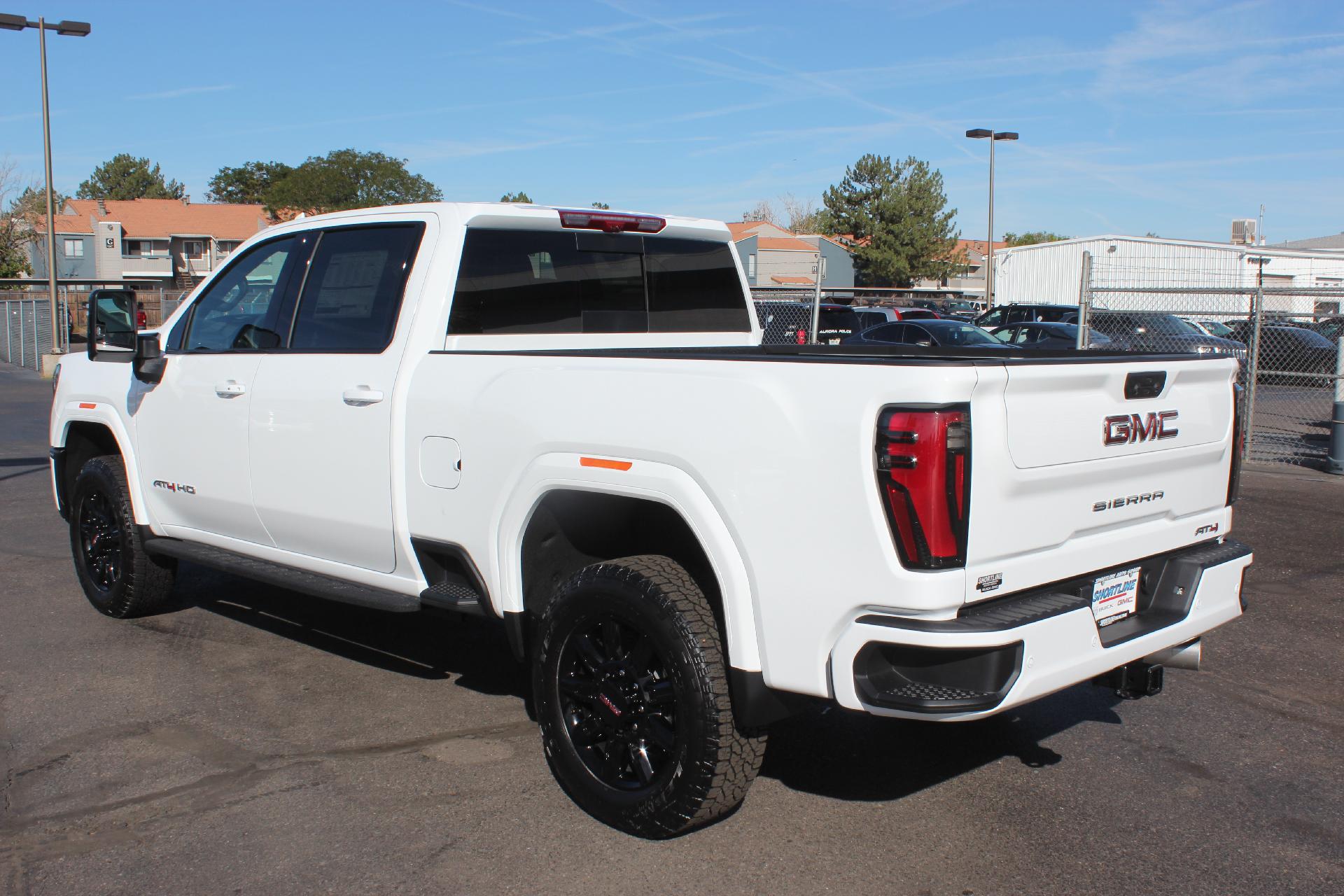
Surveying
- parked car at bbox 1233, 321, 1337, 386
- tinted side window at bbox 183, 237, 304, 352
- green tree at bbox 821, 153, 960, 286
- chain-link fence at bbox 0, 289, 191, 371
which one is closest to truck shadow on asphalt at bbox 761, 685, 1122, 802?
tinted side window at bbox 183, 237, 304, 352

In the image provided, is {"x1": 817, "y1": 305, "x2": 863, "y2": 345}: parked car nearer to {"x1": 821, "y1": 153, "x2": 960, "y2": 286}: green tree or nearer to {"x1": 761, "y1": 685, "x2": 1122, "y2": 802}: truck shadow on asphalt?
{"x1": 761, "y1": 685, "x2": 1122, "y2": 802}: truck shadow on asphalt

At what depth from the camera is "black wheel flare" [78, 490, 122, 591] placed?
625 centimetres

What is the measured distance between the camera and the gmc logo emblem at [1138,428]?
3451 millimetres

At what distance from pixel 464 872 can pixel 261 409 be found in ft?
7.86

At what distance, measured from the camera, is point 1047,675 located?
3.25 meters

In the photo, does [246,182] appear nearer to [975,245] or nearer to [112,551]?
[975,245]

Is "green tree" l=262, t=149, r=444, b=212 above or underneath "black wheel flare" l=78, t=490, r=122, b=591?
above

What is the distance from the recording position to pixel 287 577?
5004 mm

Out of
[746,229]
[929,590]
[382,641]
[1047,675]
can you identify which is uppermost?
[746,229]

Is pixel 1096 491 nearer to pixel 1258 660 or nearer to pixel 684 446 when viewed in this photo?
pixel 684 446

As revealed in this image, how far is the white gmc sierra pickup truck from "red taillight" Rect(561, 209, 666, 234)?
0.01m

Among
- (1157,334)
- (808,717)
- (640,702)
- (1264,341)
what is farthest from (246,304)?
(1264,341)

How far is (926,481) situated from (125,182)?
143049 millimetres

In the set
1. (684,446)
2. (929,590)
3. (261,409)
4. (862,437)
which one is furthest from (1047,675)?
(261,409)
